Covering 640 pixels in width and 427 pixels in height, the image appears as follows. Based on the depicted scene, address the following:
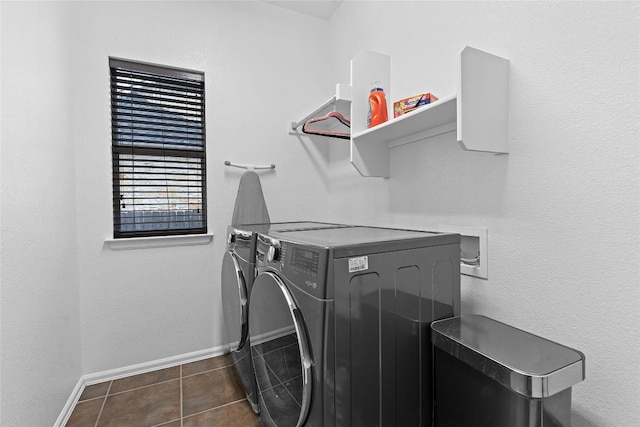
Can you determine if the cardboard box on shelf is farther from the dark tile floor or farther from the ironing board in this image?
the dark tile floor

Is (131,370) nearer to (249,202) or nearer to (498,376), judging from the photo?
(249,202)

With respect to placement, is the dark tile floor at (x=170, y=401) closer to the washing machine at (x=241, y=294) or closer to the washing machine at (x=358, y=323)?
the washing machine at (x=241, y=294)

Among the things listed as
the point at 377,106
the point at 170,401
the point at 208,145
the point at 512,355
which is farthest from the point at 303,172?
the point at 512,355

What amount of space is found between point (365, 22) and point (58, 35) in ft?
5.79

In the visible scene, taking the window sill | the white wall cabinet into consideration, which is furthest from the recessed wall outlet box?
the window sill

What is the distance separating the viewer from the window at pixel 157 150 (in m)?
2.02

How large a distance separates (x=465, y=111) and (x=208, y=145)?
172 centimetres

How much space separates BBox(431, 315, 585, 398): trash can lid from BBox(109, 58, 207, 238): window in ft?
5.86

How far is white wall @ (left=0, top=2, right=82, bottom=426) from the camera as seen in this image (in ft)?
3.76

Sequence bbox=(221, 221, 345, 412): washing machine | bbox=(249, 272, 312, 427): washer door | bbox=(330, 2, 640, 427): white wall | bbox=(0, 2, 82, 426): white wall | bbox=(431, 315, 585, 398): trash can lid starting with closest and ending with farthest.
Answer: bbox=(431, 315, 585, 398): trash can lid, bbox=(330, 2, 640, 427): white wall, bbox=(249, 272, 312, 427): washer door, bbox=(0, 2, 82, 426): white wall, bbox=(221, 221, 345, 412): washing machine

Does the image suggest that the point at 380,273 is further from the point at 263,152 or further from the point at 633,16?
the point at 263,152

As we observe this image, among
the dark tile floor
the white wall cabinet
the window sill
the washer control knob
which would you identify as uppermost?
the white wall cabinet

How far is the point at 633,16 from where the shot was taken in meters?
0.83

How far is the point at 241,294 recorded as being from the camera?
1557 mm
